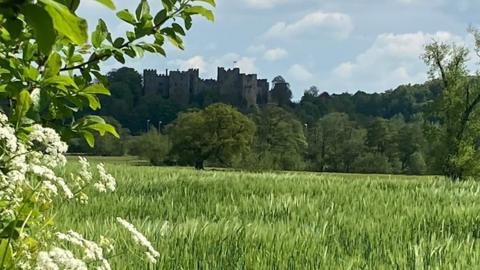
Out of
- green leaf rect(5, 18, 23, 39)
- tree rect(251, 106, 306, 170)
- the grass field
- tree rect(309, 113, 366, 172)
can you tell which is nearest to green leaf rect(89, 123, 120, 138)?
green leaf rect(5, 18, 23, 39)

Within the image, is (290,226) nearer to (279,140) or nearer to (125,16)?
(125,16)

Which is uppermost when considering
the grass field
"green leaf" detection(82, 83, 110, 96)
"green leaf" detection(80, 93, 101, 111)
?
"green leaf" detection(82, 83, 110, 96)

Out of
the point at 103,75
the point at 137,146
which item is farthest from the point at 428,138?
the point at 137,146

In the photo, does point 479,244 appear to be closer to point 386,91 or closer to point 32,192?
point 32,192

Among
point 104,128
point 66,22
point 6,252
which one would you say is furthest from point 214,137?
point 66,22

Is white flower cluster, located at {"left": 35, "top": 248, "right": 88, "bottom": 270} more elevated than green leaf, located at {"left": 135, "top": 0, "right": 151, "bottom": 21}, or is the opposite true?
green leaf, located at {"left": 135, "top": 0, "right": 151, "bottom": 21}

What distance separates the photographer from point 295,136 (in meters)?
115

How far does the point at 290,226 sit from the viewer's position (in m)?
5.06

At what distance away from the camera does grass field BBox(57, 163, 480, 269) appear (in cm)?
371

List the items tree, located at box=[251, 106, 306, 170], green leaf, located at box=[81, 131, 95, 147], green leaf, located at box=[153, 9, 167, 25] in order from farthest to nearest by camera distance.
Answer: tree, located at box=[251, 106, 306, 170] < green leaf, located at box=[153, 9, 167, 25] < green leaf, located at box=[81, 131, 95, 147]

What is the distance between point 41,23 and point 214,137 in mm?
85160

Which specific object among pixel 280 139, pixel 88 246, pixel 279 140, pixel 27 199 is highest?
pixel 27 199

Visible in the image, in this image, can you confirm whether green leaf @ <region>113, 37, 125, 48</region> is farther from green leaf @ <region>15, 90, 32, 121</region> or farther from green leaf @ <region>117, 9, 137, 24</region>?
green leaf @ <region>15, 90, 32, 121</region>

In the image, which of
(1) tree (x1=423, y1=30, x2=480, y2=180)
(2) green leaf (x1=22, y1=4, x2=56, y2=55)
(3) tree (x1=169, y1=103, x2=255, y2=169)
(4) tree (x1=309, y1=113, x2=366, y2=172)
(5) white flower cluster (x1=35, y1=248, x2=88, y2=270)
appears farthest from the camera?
(4) tree (x1=309, y1=113, x2=366, y2=172)
